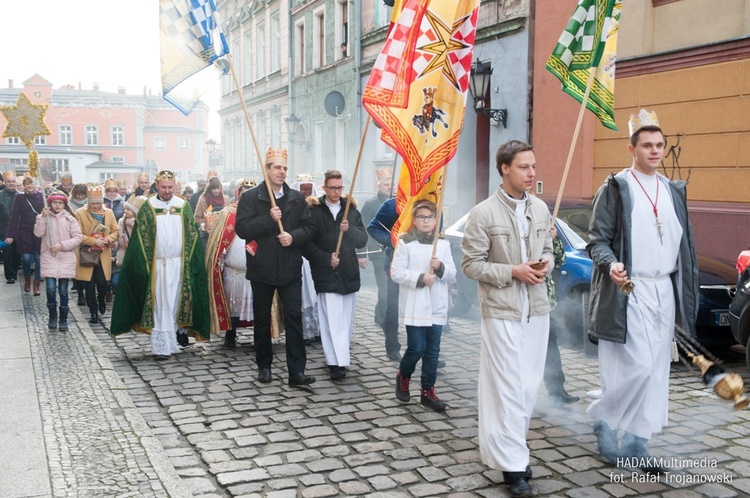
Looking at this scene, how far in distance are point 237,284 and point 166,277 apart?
33.2 inches

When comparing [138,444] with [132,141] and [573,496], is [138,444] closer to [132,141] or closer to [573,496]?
[573,496]

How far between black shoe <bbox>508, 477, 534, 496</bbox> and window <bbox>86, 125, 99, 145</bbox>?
85138mm

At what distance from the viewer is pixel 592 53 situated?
554cm

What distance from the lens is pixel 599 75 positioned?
562 centimetres

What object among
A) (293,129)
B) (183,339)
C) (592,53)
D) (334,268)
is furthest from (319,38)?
(592,53)

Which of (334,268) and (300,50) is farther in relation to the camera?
(300,50)

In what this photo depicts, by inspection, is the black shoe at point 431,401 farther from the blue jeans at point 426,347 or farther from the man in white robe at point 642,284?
the man in white robe at point 642,284

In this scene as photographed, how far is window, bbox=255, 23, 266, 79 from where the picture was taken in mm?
35219

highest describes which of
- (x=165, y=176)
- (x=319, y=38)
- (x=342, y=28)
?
(x=319, y=38)

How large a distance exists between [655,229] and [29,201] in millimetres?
11858

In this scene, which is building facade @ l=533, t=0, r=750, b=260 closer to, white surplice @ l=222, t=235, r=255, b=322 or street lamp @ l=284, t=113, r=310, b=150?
white surplice @ l=222, t=235, r=255, b=322

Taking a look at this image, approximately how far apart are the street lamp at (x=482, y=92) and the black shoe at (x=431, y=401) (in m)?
11.1

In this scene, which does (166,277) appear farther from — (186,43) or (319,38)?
(319,38)

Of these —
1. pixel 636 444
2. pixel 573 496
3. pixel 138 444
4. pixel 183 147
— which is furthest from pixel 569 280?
pixel 183 147
